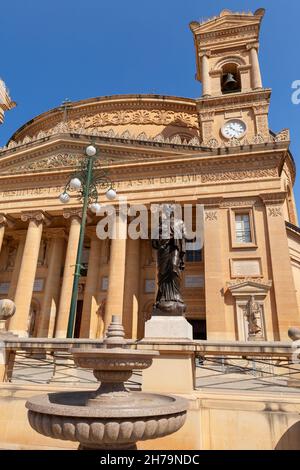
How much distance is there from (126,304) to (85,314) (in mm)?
2958

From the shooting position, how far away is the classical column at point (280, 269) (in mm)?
14836

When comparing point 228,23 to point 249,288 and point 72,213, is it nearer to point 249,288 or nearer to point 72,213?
point 72,213

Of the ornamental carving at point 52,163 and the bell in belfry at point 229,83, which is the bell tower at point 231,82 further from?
the ornamental carving at point 52,163

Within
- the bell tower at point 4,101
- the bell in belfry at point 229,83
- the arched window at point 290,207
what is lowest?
the arched window at point 290,207

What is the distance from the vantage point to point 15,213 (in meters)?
21.0

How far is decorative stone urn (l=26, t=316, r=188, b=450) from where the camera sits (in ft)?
9.33

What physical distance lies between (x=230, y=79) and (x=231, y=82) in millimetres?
354

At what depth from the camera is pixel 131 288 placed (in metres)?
19.5

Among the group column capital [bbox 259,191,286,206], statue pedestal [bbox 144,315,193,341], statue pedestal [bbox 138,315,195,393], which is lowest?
statue pedestal [bbox 138,315,195,393]

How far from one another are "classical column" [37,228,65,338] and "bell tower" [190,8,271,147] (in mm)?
12542

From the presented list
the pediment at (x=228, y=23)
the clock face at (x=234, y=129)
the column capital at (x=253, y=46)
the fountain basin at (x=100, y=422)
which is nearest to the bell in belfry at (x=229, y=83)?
the column capital at (x=253, y=46)

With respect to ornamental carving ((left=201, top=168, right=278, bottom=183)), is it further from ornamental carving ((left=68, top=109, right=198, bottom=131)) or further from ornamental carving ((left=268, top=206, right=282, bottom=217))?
ornamental carving ((left=68, top=109, right=198, bottom=131))

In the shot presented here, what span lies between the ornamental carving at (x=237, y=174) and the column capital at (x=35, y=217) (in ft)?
34.2

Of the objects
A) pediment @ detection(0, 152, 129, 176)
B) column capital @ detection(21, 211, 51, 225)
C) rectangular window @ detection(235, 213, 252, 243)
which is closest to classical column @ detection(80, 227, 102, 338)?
column capital @ detection(21, 211, 51, 225)
